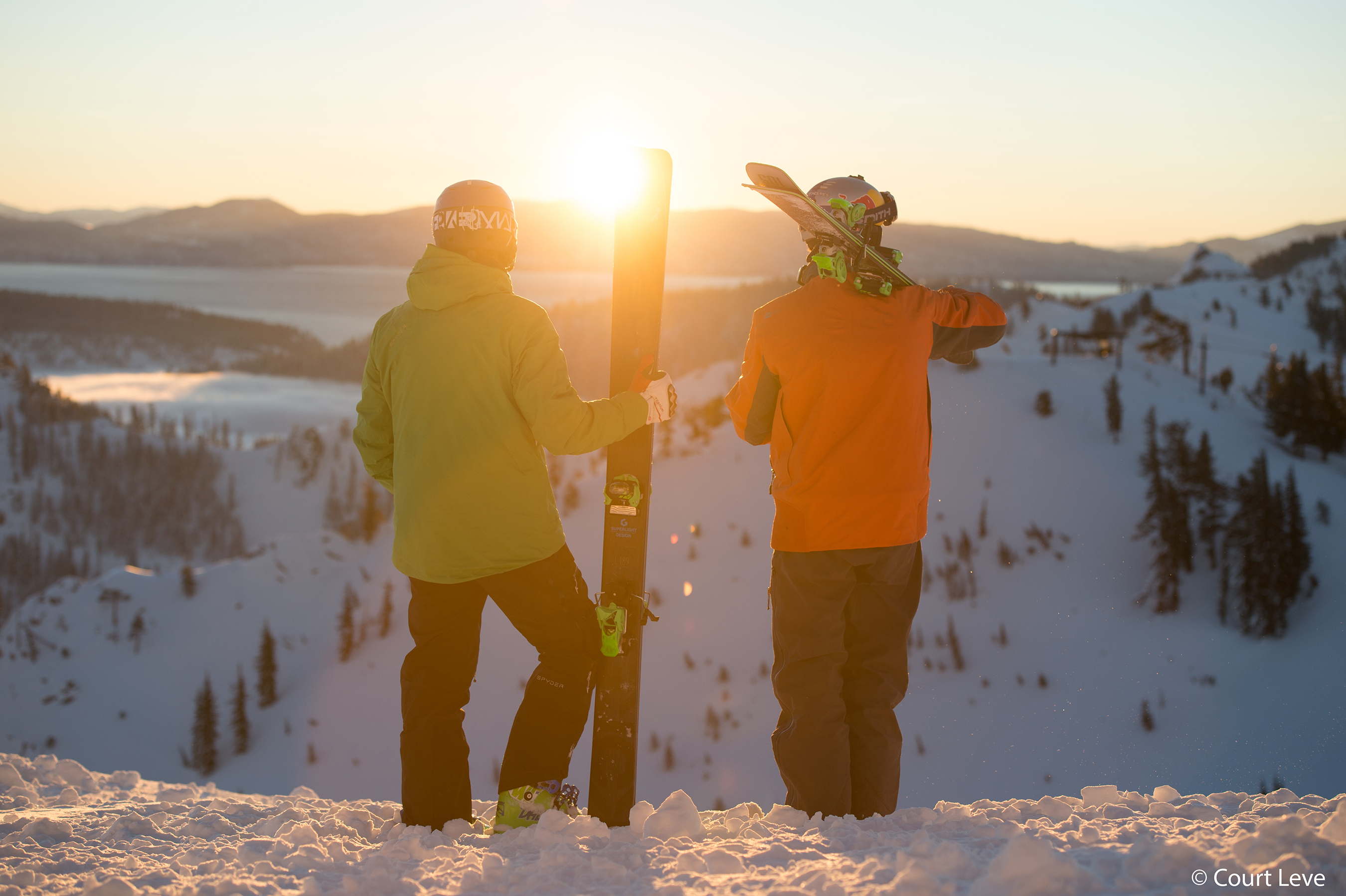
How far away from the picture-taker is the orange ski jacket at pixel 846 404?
3.11 m

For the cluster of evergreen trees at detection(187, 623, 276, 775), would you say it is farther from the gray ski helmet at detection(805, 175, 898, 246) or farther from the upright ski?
the gray ski helmet at detection(805, 175, 898, 246)

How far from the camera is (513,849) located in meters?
2.87

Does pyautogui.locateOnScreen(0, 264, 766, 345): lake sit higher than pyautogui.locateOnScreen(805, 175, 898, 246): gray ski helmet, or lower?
higher

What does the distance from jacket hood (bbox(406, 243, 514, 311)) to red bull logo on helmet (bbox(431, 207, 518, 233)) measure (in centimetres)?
10

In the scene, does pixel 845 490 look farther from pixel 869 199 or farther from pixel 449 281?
pixel 449 281

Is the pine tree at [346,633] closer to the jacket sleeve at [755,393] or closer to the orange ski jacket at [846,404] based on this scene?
the jacket sleeve at [755,393]

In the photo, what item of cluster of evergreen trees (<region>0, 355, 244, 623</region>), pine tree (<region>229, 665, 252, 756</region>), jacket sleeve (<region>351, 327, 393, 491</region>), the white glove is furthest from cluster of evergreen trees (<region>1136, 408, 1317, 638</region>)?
cluster of evergreen trees (<region>0, 355, 244, 623</region>)

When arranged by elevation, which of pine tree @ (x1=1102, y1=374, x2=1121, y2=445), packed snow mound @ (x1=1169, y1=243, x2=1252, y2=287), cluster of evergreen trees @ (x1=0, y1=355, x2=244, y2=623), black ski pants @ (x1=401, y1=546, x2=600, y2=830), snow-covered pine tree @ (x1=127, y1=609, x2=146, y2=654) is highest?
packed snow mound @ (x1=1169, y1=243, x2=1252, y2=287)

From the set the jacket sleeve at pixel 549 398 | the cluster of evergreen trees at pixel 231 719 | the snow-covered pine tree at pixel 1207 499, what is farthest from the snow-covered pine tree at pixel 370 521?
the jacket sleeve at pixel 549 398

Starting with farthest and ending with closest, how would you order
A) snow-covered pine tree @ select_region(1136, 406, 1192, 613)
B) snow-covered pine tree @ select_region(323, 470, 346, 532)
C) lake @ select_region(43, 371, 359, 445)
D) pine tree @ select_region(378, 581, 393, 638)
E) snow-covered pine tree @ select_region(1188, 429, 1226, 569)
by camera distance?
lake @ select_region(43, 371, 359, 445)
snow-covered pine tree @ select_region(323, 470, 346, 532)
pine tree @ select_region(378, 581, 393, 638)
snow-covered pine tree @ select_region(1188, 429, 1226, 569)
snow-covered pine tree @ select_region(1136, 406, 1192, 613)

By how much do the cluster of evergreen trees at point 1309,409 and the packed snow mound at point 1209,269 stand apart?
108 ft

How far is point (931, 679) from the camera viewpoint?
41.9ft

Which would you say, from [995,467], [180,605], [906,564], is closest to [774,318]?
[906,564]

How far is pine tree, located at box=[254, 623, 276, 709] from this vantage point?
19047mm
